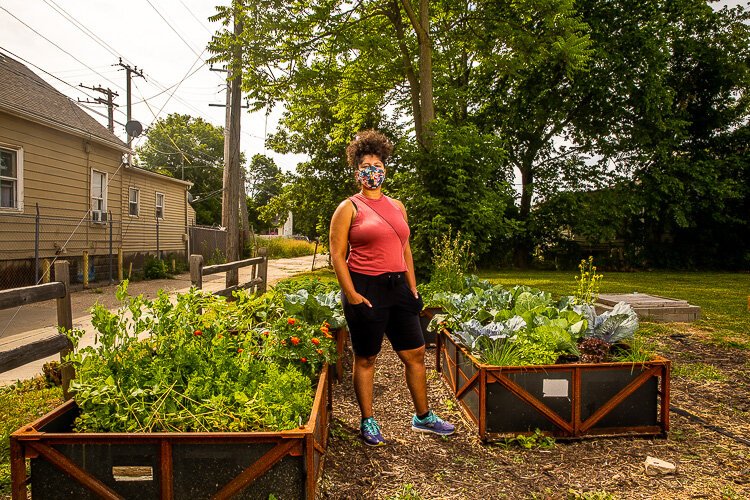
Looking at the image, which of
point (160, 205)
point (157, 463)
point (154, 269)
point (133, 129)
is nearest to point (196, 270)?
point (157, 463)

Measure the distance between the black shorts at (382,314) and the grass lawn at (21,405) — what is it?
2222 mm

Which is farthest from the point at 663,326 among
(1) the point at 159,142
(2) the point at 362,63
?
(1) the point at 159,142

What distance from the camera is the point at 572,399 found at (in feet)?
11.3

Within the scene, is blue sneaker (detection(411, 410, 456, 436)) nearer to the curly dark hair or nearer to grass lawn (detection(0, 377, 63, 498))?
the curly dark hair

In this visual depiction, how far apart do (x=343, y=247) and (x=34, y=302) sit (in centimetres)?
231

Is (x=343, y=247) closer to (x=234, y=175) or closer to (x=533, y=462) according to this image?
(x=533, y=462)

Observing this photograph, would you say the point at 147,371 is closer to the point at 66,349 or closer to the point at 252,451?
the point at 252,451

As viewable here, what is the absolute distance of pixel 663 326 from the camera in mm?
7770

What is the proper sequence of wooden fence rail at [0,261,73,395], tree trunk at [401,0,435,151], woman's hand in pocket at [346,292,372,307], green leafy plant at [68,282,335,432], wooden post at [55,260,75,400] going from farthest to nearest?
tree trunk at [401,0,435,151] → wooden post at [55,260,75,400] → wooden fence rail at [0,261,73,395] → woman's hand in pocket at [346,292,372,307] → green leafy plant at [68,282,335,432]

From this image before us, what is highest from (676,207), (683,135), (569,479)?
(683,135)

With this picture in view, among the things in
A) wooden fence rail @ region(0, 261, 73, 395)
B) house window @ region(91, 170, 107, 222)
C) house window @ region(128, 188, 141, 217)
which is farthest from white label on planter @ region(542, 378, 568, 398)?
house window @ region(128, 188, 141, 217)

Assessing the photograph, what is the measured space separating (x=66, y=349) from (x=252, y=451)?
2.60 metres

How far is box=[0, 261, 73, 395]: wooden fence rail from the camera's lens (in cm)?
328

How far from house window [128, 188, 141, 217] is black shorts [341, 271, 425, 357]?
16.2 meters
